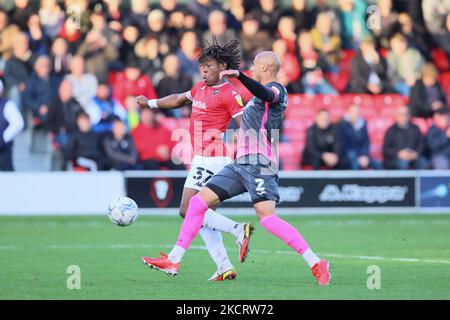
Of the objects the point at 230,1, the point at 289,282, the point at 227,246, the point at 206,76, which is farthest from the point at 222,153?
the point at 230,1

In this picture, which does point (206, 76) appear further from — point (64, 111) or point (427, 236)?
point (64, 111)

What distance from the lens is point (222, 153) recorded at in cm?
1108

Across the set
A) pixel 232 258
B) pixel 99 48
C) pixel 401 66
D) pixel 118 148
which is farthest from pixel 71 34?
pixel 232 258

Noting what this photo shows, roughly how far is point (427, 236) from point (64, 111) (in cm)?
799

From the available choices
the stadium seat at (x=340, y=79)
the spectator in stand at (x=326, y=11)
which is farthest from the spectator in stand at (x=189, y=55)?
the spectator in stand at (x=326, y=11)

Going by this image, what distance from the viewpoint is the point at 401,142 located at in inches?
854

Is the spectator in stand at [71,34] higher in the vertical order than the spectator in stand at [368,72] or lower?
higher

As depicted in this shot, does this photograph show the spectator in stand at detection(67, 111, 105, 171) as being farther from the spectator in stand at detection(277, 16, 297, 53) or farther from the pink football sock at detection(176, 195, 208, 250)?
the pink football sock at detection(176, 195, 208, 250)

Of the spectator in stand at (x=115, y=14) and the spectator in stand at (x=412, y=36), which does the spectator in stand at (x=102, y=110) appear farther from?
the spectator in stand at (x=412, y=36)

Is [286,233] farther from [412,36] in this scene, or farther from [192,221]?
[412,36]

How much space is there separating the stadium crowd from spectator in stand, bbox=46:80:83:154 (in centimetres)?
2

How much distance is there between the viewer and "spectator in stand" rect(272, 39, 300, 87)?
22.1m

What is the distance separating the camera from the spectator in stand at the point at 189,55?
21.6 m

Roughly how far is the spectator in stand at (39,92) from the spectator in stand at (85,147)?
2.38ft
